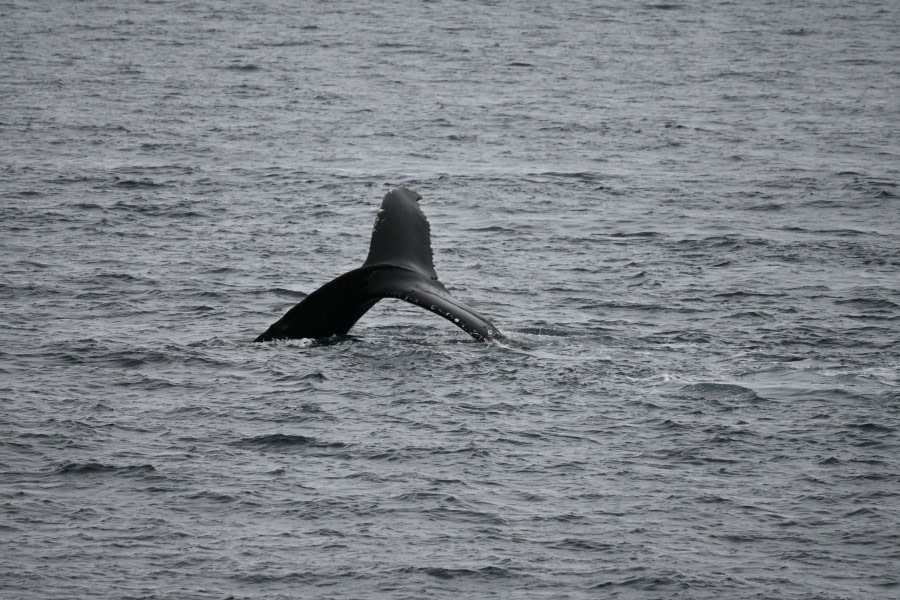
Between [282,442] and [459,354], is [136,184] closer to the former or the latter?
[459,354]

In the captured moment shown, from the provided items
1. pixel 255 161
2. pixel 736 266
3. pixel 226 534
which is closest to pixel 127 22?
pixel 255 161

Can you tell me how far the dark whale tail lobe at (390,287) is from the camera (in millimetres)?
16234

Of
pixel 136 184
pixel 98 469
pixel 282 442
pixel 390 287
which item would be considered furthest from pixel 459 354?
pixel 136 184

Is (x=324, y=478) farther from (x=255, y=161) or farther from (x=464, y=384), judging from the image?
(x=255, y=161)

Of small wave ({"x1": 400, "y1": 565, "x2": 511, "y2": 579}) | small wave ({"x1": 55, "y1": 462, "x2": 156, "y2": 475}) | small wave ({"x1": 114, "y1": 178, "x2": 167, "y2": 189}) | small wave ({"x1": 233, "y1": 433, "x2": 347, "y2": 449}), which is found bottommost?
small wave ({"x1": 400, "y1": 565, "x2": 511, "y2": 579})

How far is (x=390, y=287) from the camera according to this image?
645 inches

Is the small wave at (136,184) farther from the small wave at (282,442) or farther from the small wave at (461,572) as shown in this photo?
the small wave at (461,572)

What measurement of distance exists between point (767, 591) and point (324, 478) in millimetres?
4742

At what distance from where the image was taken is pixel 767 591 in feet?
39.3

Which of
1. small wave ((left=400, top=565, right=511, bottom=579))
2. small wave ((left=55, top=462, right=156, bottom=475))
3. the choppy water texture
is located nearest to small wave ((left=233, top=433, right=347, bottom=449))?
the choppy water texture

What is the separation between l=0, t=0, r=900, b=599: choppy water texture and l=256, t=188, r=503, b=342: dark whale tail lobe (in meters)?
0.54

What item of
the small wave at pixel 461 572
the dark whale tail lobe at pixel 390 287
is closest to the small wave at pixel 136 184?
the dark whale tail lobe at pixel 390 287

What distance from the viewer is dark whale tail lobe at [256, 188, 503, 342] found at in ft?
53.3

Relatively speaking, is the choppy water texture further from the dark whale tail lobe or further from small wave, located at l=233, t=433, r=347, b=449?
the dark whale tail lobe
